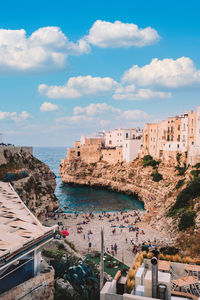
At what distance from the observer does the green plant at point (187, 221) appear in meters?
29.1

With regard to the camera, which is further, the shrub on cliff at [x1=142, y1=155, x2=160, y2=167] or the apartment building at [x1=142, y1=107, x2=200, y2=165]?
the shrub on cliff at [x1=142, y1=155, x2=160, y2=167]

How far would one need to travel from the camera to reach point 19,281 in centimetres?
1132

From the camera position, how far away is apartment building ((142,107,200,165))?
158ft

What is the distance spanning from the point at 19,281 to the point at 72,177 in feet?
214

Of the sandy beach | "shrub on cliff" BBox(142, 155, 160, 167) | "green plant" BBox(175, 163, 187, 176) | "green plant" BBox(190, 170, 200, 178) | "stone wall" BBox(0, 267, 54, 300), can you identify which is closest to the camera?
"stone wall" BBox(0, 267, 54, 300)

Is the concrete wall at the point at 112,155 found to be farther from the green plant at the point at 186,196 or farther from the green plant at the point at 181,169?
the green plant at the point at 186,196

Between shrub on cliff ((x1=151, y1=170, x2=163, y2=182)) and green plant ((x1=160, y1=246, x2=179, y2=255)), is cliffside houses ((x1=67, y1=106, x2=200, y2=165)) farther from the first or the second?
green plant ((x1=160, y1=246, x2=179, y2=255))

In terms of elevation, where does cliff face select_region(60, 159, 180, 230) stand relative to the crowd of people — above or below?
above

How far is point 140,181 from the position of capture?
60.5 m

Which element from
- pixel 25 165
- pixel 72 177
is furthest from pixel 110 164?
pixel 25 165

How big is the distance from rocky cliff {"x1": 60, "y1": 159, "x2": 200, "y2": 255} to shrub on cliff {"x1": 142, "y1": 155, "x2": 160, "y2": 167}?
3.04 ft

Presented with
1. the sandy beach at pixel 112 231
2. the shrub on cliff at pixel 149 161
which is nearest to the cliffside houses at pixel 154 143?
the shrub on cliff at pixel 149 161

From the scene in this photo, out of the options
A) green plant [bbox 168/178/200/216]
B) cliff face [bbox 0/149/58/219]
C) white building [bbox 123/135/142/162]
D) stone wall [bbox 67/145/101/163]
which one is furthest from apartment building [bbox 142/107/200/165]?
cliff face [bbox 0/149/58/219]

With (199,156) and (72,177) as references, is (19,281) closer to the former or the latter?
(199,156)
